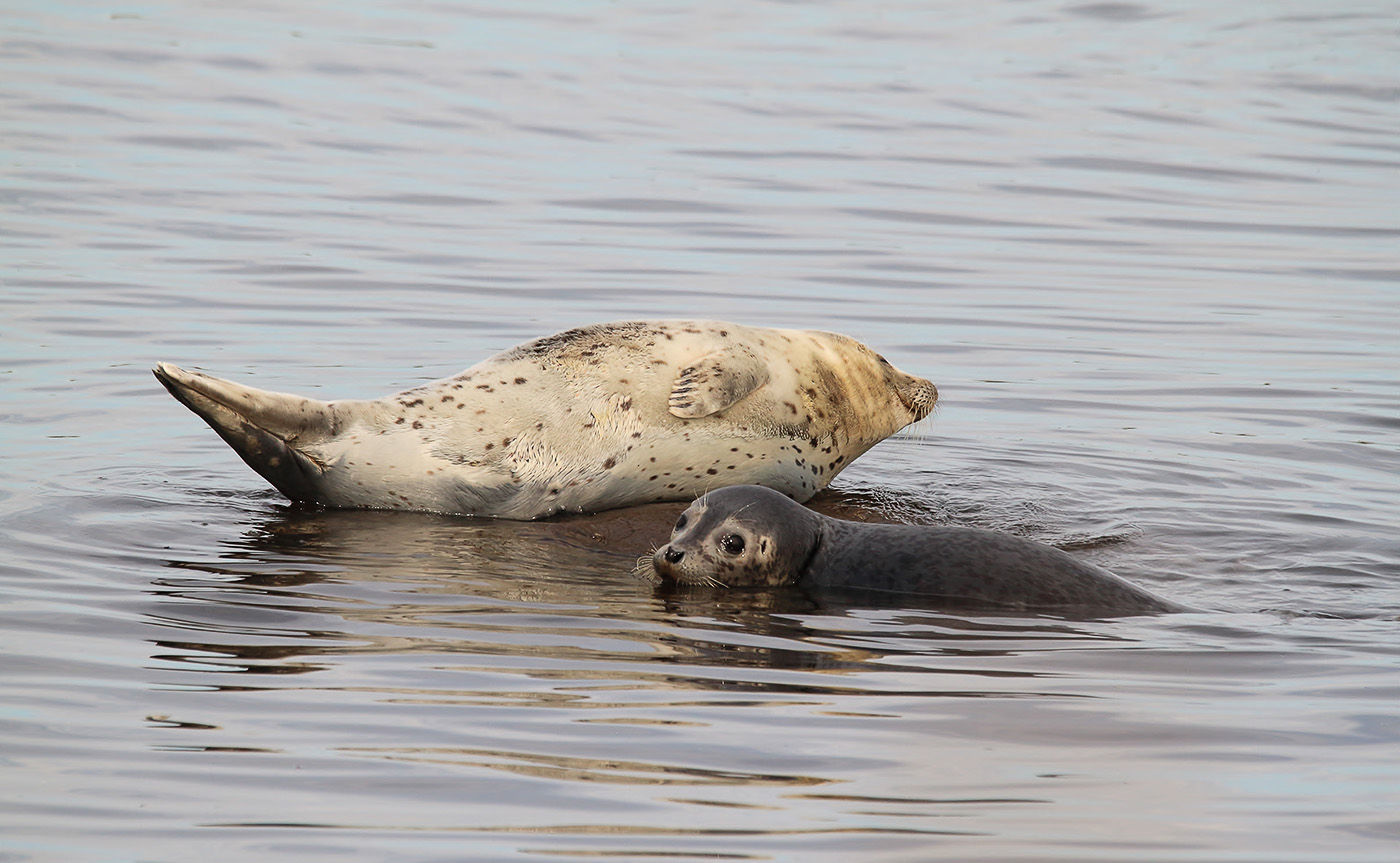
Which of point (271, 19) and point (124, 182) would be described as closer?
point (124, 182)

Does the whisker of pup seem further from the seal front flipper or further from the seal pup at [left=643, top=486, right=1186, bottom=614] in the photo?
the seal front flipper

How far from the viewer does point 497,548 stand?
7.06 m

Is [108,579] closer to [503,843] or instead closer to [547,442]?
[547,442]

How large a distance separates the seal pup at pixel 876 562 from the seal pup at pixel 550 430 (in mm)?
955

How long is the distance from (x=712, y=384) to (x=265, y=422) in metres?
1.82

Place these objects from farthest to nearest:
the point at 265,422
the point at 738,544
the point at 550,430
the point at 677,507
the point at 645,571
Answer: the point at 677,507, the point at 550,430, the point at 265,422, the point at 645,571, the point at 738,544

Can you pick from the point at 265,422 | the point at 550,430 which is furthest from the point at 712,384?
the point at 265,422

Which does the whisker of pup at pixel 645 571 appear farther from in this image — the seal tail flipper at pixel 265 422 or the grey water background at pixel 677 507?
the seal tail flipper at pixel 265 422

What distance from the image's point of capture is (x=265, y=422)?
7.43 meters

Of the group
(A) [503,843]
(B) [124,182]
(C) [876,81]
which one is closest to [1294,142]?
(C) [876,81]

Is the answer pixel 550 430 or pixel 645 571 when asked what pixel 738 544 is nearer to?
pixel 645 571

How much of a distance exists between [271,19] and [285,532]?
24874 millimetres

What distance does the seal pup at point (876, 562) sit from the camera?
21.0 ft

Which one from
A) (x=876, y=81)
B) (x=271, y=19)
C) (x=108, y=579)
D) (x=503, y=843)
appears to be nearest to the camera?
(x=503, y=843)
